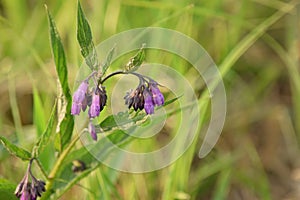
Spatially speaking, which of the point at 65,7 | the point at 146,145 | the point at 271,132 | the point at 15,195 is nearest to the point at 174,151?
the point at 146,145

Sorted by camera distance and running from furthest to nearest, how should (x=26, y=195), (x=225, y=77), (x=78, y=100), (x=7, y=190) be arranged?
(x=225, y=77), (x=7, y=190), (x=26, y=195), (x=78, y=100)

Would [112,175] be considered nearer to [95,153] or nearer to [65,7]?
[95,153]

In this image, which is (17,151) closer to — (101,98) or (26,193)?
(26,193)

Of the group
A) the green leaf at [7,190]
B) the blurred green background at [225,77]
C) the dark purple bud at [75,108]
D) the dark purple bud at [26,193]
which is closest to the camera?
the dark purple bud at [75,108]

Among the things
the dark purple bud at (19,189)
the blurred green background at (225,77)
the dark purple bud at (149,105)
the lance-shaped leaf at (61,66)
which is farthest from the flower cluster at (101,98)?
the blurred green background at (225,77)

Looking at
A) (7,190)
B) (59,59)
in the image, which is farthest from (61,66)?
(7,190)

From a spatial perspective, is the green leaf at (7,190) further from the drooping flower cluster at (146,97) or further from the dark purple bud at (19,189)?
the drooping flower cluster at (146,97)
